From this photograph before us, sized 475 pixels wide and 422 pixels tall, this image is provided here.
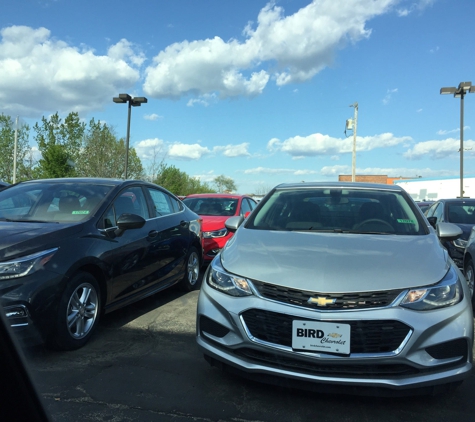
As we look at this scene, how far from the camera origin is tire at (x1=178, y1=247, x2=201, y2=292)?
20.1 feet

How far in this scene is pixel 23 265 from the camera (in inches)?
128

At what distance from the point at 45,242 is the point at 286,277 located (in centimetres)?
201

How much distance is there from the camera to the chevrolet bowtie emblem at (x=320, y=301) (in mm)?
2666

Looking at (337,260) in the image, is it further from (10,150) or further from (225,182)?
(225,182)

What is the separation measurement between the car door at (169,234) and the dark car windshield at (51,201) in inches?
34.1

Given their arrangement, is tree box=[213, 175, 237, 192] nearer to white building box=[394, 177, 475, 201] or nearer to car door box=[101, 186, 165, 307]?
white building box=[394, 177, 475, 201]

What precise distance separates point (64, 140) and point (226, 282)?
1121 inches

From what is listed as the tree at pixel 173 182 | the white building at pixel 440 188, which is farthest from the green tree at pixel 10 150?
the white building at pixel 440 188

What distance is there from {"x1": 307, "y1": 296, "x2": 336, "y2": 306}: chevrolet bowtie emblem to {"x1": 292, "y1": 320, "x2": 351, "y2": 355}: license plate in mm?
121

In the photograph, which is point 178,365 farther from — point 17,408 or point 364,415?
point 17,408

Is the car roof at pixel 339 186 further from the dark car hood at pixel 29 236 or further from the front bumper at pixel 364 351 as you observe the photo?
the dark car hood at pixel 29 236

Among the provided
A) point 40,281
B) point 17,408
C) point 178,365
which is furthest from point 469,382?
point 40,281

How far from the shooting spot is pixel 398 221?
405 cm

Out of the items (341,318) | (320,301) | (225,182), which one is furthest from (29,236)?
(225,182)
